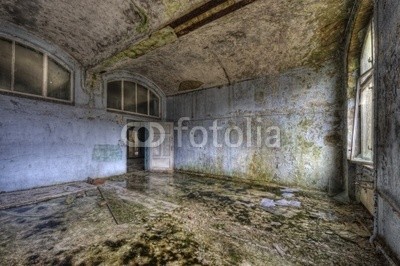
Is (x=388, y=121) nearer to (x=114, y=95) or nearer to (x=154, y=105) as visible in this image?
(x=114, y=95)

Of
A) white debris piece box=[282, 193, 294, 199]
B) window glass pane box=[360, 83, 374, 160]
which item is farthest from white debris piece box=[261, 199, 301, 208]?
window glass pane box=[360, 83, 374, 160]

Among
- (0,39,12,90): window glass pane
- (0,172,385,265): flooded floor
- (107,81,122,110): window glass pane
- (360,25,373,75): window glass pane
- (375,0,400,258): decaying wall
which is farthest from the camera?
(107,81,122,110): window glass pane

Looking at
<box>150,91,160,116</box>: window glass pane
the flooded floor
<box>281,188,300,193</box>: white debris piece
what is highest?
<box>150,91,160,116</box>: window glass pane

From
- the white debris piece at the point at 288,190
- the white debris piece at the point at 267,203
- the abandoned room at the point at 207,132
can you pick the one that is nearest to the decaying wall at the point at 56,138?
the abandoned room at the point at 207,132

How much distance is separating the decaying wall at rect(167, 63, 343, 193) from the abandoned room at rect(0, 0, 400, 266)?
32 mm

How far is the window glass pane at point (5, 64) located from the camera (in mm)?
4316

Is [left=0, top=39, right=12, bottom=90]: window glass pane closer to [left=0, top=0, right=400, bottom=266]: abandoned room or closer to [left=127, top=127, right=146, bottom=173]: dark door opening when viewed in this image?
[left=0, top=0, right=400, bottom=266]: abandoned room

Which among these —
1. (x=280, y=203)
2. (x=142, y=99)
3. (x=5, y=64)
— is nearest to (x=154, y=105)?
(x=142, y=99)

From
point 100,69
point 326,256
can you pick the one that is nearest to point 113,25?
point 100,69

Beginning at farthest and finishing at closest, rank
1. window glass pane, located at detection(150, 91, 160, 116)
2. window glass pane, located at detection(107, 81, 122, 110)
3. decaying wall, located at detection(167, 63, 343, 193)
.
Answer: window glass pane, located at detection(150, 91, 160, 116), window glass pane, located at detection(107, 81, 122, 110), decaying wall, located at detection(167, 63, 343, 193)

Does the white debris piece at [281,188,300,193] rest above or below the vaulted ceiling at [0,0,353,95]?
below

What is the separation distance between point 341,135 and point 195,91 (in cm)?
470

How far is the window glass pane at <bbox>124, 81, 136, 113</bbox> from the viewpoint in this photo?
270 inches

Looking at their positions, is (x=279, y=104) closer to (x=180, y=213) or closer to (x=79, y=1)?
(x=180, y=213)
